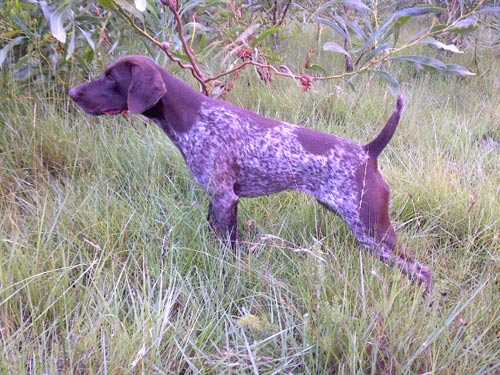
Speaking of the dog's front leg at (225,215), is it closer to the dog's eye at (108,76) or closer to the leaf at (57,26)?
the dog's eye at (108,76)

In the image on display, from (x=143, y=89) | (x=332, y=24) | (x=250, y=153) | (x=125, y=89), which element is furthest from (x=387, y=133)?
(x=332, y=24)

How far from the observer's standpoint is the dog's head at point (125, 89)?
2186mm

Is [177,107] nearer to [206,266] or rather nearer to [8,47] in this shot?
[206,266]

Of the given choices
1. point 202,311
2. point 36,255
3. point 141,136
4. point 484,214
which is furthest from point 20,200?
point 484,214

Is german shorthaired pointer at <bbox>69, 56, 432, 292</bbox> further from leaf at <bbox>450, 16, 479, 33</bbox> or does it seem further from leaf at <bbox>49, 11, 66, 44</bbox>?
leaf at <bbox>450, 16, 479, 33</bbox>

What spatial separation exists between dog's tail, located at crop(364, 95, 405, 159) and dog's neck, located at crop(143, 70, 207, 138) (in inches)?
32.7

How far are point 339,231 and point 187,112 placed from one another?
3.21 ft

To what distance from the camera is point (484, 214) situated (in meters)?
2.70

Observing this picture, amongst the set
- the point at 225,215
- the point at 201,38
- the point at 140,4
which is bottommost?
the point at 225,215

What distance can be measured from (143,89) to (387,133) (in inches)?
42.5

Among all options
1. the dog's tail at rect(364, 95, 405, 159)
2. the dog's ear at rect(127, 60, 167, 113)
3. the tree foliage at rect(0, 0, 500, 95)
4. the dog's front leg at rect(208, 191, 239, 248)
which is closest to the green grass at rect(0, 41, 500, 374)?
the dog's front leg at rect(208, 191, 239, 248)

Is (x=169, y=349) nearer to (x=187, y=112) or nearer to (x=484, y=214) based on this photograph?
(x=187, y=112)

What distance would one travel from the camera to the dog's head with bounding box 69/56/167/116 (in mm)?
2186

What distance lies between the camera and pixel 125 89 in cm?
231
